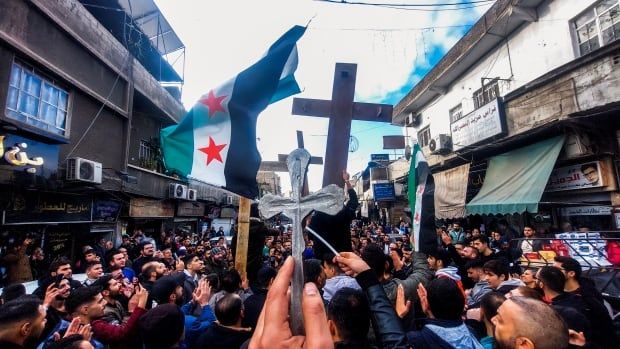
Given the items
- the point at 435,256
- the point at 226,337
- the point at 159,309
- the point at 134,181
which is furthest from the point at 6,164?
the point at 435,256

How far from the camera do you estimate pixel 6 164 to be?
22.2ft

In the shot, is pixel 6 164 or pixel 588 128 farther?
pixel 588 128

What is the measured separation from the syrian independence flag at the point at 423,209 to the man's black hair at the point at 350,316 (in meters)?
1.73

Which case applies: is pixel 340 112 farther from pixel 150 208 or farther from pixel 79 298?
pixel 150 208

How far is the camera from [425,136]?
1658 cm

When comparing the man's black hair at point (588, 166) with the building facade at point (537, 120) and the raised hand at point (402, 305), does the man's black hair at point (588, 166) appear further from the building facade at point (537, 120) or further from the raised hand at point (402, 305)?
the raised hand at point (402, 305)

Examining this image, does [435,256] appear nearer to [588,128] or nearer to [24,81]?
[588,128]

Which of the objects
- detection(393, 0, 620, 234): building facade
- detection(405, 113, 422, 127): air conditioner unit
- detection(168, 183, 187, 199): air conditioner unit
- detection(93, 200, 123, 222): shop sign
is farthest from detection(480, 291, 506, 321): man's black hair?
detection(405, 113, 422, 127): air conditioner unit

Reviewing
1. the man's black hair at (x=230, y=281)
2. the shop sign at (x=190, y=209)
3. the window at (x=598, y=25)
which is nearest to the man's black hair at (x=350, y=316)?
the man's black hair at (x=230, y=281)

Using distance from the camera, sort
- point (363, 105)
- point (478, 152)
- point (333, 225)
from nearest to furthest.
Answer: point (333, 225) → point (363, 105) → point (478, 152)

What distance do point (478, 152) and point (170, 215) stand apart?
13467mm

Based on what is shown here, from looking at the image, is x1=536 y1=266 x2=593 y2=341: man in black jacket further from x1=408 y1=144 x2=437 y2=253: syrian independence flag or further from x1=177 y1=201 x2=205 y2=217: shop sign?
x1=177 y1=201 x2=205 y2=217: shop sign

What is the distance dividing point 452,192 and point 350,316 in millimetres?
11298

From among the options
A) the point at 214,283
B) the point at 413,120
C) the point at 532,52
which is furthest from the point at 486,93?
the point at 214,283
